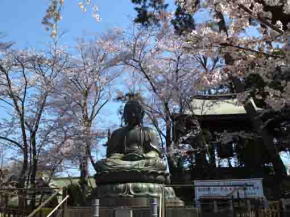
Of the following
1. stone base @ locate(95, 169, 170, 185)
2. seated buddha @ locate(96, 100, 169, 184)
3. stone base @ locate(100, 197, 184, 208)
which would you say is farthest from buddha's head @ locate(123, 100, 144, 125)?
stone base @ locate(100, 197, 184, 208)

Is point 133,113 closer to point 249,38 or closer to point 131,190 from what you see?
point 131,190

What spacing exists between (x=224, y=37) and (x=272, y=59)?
3.58 ft

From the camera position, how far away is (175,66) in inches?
874

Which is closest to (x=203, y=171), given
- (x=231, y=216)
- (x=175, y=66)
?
(x=175, y=66)

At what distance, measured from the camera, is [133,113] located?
13250 millimetres

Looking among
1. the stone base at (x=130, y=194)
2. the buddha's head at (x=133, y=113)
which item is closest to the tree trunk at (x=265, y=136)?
the buddha's head at (x=133, y=113)

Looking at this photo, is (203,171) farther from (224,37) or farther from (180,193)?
(224,37)

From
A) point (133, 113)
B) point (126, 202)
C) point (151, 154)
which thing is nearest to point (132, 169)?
point (126, 202)

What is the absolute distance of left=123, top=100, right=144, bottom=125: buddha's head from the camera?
13250 mm

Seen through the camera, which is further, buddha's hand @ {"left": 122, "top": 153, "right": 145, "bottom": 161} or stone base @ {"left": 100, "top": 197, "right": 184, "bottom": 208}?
buddha's hand @ {"left": 122, "top": 153, "right": 145, "bottom": 161}

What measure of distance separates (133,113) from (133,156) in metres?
1.59

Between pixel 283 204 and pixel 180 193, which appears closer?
pixel 283 204

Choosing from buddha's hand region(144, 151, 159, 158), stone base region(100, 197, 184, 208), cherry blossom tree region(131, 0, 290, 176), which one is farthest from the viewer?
buddha's hand region(144, 151, 159, 158)

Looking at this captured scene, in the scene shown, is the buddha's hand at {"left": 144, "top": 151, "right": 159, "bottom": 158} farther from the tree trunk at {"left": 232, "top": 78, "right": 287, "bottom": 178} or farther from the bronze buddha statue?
the tree trunk at {"left": 232, "top": 78, "right": 287, "bottom": 178}
